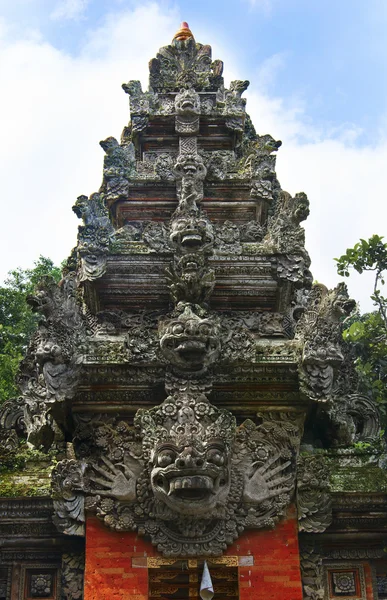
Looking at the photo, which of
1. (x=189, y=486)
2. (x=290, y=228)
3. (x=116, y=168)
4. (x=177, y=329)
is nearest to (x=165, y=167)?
(x=116, y=168)

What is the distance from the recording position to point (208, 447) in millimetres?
8086

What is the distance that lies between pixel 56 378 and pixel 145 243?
3251 millimetres

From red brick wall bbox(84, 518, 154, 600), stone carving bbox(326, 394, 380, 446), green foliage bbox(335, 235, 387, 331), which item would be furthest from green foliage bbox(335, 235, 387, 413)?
red brick wall bbox(84, 518, 154, 600)

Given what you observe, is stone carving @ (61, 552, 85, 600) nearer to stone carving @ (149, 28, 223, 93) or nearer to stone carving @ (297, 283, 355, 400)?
stone carving @ (297, 283, 355, 400)

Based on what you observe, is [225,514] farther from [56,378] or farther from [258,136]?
[258,136]

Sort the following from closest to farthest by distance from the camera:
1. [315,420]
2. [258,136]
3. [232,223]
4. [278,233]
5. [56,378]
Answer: [56,378] → [315,420] → [278,233] → [232,223] → [258,136]

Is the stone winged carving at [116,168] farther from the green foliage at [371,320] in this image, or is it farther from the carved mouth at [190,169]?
the green foliage at [371,320]

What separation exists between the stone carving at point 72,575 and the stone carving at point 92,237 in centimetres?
383

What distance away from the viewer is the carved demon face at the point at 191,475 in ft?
25.8

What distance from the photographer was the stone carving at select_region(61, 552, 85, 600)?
8.45 metres

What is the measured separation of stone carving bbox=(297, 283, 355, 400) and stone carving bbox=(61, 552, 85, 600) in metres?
3.31

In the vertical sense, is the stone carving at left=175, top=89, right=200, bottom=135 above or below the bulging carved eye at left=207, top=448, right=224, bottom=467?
above

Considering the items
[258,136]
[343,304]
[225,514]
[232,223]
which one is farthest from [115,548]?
[258,136]

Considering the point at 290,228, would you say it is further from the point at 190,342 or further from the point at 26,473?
the point at 26,473
